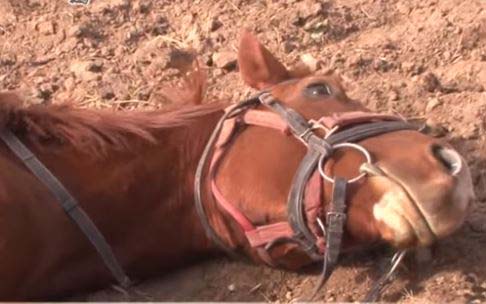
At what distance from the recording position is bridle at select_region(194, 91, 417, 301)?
4.10 meters

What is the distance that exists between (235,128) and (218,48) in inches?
62.0

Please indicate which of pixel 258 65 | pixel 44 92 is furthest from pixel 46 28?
pixel 258 65

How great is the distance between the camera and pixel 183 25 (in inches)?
241

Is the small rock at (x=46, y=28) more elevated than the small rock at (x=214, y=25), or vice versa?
the small rock at (x=46, y=28)


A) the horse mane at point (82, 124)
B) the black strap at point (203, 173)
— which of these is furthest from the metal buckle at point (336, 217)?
the horse mane at point (82, 124)

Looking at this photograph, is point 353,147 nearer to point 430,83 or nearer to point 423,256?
point 423,256

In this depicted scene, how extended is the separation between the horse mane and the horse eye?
388 mm

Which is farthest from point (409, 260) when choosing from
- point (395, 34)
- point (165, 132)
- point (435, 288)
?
point (395, 34)

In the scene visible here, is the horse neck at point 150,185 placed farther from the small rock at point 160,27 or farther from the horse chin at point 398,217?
the small rock at point 160,27

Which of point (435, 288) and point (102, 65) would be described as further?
point (102, 65)

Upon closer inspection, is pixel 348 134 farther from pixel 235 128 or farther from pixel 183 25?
pixel 183 25

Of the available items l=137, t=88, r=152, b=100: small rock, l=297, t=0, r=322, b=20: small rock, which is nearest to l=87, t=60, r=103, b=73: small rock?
l=137, t=88, r=152, b=100: small rock

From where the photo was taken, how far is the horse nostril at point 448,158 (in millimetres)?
4000

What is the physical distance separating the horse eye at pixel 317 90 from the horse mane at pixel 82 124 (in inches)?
15.3
